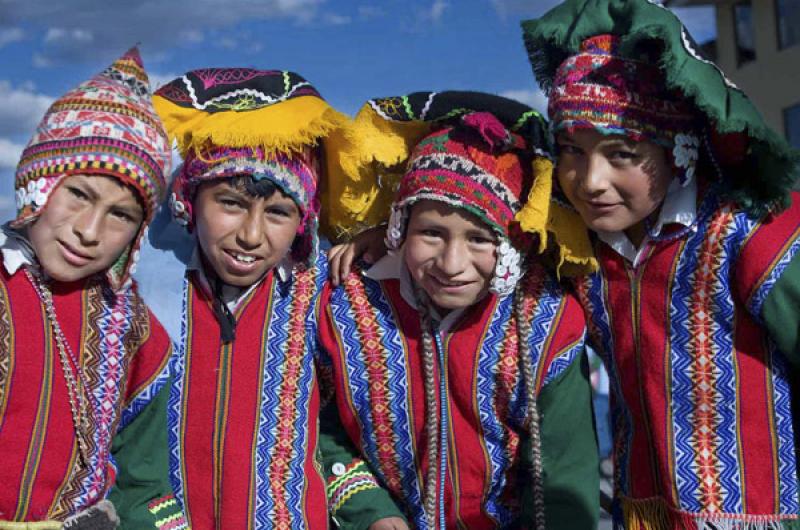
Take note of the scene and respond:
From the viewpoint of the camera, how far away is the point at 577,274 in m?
2.51

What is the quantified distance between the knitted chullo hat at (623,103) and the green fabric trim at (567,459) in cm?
65

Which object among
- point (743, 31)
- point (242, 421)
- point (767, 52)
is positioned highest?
point (743, 31)

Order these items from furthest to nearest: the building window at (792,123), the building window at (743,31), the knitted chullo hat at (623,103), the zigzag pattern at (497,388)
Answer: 1. the building window at (743,31)
2. the building window at (792,123)
3. the zigzag pattern at (497,388)
4. the knitted chullo hat at (623,103)

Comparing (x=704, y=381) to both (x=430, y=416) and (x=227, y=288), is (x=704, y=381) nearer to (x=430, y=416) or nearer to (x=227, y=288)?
(x=430, y=416)

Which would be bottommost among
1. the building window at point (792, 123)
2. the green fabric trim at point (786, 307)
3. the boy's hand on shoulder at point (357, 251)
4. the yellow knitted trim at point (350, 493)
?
the yellow knitted trim at point (350, 493)

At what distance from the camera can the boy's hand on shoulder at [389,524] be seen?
2.52 metres

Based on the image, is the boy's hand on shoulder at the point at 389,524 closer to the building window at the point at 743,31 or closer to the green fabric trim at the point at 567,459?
the green fabric trim at the point at 567,459

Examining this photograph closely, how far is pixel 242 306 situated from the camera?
2.49 m

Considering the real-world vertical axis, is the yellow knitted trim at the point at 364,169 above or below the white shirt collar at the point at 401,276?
above

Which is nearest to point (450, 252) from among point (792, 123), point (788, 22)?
point (792, 123)

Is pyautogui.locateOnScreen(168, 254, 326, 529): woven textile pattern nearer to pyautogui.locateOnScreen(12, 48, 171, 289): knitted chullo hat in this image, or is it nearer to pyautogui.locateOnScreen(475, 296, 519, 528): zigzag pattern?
pyautogui.locateOnScreen(12, 48, 171, 289): knitted chullo hat

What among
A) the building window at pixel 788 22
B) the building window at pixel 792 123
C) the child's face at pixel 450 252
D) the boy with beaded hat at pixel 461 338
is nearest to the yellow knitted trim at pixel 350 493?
the boy with beaded hat at pixel 461 338

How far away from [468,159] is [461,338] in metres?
0.49

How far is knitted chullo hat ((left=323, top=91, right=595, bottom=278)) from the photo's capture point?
2381 millimetres
